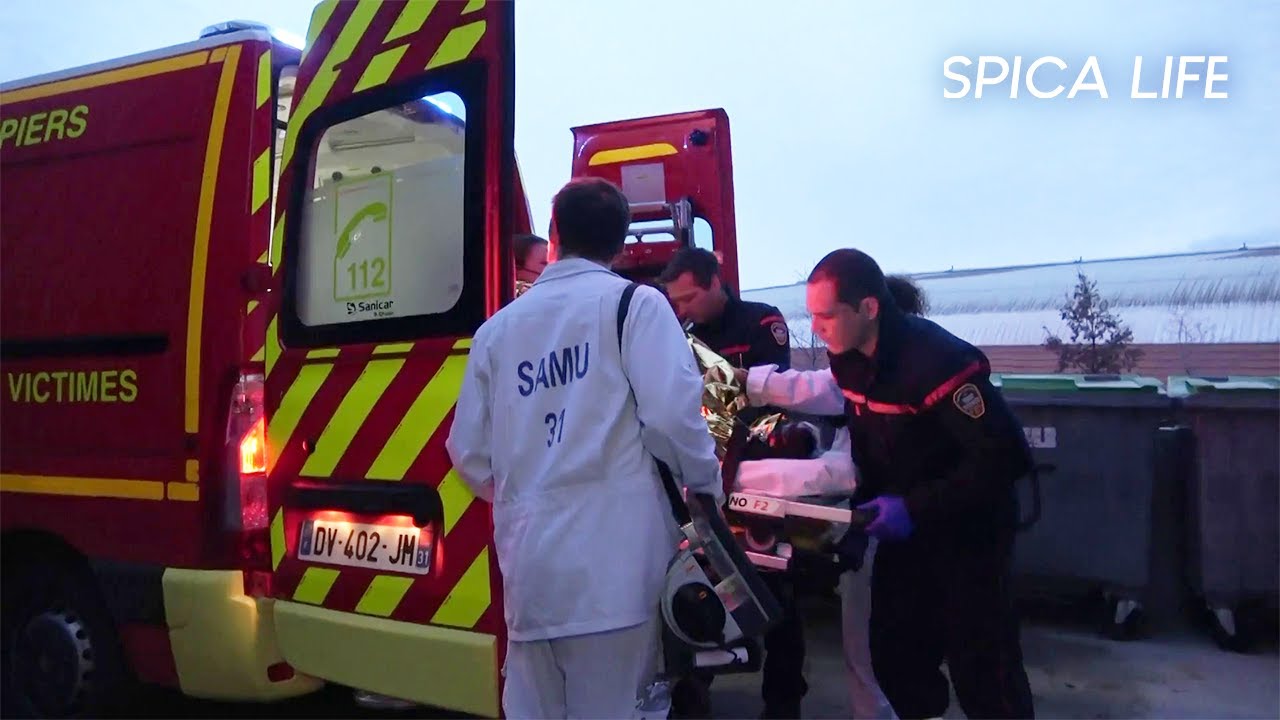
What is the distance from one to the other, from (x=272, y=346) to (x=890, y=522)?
1.88 metres

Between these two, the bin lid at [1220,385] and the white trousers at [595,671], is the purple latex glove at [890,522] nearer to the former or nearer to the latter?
the white trousers at [595,671]

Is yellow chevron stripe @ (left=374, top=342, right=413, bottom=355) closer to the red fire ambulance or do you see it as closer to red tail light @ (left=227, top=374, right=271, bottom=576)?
the red fire ambulance

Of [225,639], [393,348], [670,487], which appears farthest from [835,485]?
[225,639]

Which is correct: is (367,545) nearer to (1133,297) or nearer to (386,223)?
(386,223)

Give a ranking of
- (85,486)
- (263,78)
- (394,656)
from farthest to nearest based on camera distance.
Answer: (85,486) → (263,78) → (394,656)

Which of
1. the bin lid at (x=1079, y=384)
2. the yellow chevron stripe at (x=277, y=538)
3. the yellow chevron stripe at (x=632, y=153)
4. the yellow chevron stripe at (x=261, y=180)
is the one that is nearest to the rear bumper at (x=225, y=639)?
the yellow chevron stripe at (x=277, y=538)

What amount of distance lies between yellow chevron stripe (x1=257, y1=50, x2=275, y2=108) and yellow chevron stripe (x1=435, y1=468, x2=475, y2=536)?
4.55ft

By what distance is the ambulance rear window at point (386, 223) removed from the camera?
271 cm

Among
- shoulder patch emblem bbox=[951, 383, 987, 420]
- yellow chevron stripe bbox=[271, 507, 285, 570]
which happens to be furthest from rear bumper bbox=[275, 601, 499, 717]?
shoulder patch emblem bbox=[951, 383, 987, 420]

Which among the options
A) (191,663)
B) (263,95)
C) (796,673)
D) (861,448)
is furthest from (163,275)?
(796,673)

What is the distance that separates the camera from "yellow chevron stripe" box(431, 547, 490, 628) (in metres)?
2.58

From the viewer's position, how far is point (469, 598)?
2.60 metres

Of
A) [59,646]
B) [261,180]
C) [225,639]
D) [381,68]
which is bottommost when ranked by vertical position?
[59,646]

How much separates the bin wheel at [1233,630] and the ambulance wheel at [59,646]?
4.95m
